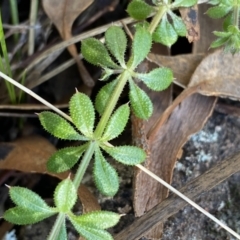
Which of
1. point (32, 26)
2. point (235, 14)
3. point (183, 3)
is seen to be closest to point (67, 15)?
point (32, 26)

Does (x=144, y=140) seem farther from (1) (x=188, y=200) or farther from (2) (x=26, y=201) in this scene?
(2) (x=26, y=201)

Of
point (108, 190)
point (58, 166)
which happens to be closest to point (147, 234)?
point (108, 190)

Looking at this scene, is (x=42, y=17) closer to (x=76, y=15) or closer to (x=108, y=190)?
(x=76, y=15)

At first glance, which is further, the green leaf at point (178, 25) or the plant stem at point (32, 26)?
the plant stem at point (32, 26)

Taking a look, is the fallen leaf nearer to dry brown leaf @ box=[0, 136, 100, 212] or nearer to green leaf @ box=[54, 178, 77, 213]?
dry brown leaf @ box=[0, 136, 100, 212]

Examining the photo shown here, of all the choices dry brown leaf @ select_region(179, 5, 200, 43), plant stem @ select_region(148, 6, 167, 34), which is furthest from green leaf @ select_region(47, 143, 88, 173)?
dry brown leaf @ select_region(179, 5, 200, 43)

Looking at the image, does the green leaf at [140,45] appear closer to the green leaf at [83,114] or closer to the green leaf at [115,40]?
the green leaf at [115,40]

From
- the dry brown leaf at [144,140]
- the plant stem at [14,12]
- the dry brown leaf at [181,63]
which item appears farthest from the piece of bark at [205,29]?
the plant stem at [14,12]
